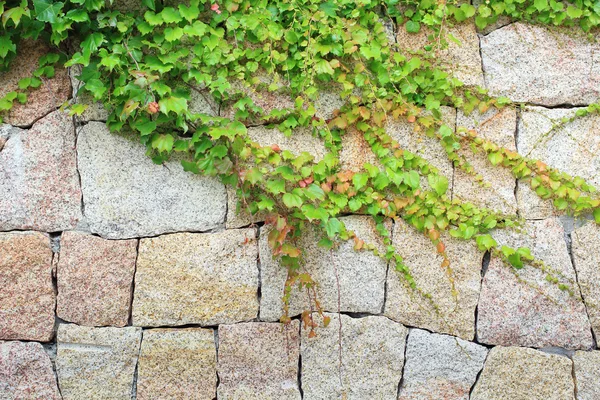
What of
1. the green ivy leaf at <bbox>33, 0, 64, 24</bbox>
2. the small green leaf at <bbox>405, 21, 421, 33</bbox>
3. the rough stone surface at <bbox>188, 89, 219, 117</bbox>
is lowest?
the rough stone surface at <bbox>188, 89, 219, 117</bbox>

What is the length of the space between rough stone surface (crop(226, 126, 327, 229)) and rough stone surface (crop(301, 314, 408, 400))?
1.79ft

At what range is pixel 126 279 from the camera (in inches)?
87.5

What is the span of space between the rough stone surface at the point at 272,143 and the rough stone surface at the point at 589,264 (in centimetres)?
117

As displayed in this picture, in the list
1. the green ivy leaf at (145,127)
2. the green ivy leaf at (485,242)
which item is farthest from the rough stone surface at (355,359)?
the green ivy leaf at (145,127)

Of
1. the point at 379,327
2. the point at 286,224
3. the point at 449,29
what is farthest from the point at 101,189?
the point at 449,29

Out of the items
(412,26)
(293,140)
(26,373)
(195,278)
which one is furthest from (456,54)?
(26,373)

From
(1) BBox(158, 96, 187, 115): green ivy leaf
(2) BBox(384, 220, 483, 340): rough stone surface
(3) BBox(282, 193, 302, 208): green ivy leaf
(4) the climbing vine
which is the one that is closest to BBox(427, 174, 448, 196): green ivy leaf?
(4) the climbing vine

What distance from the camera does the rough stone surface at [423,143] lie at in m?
2.28

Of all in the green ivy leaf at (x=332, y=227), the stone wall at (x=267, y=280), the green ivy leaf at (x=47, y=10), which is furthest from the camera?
the stone wall at (x=267, y=280)

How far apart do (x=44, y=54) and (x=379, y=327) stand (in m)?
1.82

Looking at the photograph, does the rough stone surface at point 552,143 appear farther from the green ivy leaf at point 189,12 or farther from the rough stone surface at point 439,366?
the green ivy leaf at point 189,12

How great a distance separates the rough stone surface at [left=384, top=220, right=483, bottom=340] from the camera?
7.44 feet

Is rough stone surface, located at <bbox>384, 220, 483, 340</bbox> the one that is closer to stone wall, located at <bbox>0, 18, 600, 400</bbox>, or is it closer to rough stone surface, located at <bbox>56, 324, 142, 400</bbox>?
stone wall, located at <bbox>0, 18, 600, 400</bbox>

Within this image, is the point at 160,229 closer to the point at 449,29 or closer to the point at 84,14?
the point at 84,14
